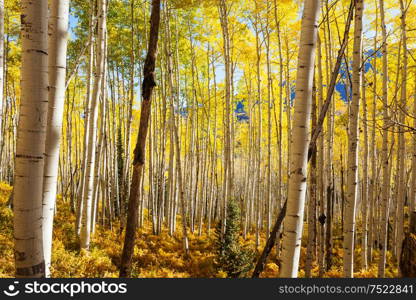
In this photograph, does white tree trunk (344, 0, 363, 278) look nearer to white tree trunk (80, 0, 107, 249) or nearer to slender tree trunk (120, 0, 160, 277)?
slender tree trunk (120, 0, 160, 277)

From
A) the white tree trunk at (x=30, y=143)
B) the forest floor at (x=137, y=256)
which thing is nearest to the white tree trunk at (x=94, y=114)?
the forest floor at (x=137, y=256)

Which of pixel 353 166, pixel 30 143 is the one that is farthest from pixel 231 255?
pixel 30 143

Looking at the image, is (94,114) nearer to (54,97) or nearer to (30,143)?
(54,97)

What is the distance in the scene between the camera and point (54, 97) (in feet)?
8.16

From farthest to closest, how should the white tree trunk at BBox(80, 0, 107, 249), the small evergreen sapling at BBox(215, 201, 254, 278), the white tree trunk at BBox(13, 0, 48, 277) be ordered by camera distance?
the small evergreen sapling at BBox(215, 201, 254, 278)
the white tree trunk at BBox(80, 0, 107, 249)
the white tree trunk at BBox(13, 0, 48, 277)

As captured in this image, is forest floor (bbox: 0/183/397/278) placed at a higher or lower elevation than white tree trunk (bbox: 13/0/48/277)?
lower

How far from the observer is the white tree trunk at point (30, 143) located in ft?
5.83

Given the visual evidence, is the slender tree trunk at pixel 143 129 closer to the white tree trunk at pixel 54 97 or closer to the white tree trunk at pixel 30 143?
the white tree trunk at pixel 54 97

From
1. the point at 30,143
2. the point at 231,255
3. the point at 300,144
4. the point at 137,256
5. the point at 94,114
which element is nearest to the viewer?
the point at 30,143

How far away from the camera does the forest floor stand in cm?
566

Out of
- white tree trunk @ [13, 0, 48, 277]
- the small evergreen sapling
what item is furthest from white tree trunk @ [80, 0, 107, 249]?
white tree trunk @ [13, 0, 48, 277]

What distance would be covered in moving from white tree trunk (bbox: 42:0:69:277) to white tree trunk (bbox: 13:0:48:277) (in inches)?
26.8

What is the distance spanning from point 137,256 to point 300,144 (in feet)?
22.0

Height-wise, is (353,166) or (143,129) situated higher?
(143,129)
